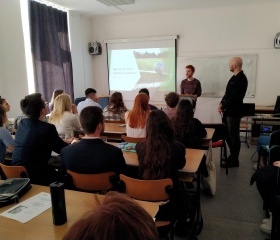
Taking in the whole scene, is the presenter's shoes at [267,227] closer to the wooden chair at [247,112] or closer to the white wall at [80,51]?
the wooden chair at [247,112]

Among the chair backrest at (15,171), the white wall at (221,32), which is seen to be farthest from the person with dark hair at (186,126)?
the white wall at (221,32)

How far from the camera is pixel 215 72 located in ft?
20.2

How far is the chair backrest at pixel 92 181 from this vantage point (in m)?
1.85

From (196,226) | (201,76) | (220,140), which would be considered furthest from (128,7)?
(196,226)

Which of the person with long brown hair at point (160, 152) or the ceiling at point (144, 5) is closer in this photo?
the person with long brown hair at point (160, 152)

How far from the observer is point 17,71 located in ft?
15.7

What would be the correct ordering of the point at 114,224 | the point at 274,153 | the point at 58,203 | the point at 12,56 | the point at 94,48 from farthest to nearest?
1. the point at 94,48
2. the point at 12,56
3. the point at 274,153
4. the point at 58,203
5. the point at 114,224

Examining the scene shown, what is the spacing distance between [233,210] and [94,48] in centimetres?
558

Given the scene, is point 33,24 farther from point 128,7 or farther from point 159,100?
point 159,100

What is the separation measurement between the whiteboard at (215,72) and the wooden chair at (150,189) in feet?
16.3

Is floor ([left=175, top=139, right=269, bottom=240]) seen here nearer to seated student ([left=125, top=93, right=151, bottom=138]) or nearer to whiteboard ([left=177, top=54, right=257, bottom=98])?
seated student ([left=125, top=93, right=151, bottom=138])

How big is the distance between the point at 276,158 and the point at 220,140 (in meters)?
1.10

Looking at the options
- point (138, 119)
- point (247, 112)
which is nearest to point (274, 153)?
point (138, 119)

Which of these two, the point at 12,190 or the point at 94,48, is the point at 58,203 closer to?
the point at 12,190
